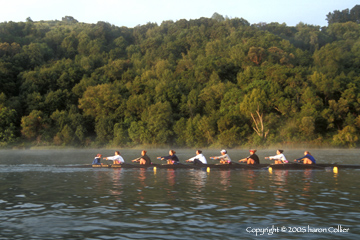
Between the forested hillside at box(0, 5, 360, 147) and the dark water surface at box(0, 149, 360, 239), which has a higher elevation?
the forested hillside at box(0, 5, 360, 147)

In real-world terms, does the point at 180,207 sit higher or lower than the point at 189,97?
lower

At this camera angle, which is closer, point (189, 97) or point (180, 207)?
point (180, 207)

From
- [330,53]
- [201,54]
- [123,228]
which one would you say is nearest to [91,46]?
[201,54]

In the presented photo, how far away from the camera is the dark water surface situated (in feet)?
32.9

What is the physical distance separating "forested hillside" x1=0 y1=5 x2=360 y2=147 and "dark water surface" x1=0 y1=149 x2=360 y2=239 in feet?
148

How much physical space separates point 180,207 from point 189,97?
2534 inches

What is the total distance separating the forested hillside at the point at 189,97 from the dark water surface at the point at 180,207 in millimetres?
45195

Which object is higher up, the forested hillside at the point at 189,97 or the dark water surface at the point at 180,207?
the forested hillside at the point at 189,97

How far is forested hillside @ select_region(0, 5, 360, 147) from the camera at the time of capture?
65438 millimetres

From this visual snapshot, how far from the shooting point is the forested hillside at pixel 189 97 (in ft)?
215

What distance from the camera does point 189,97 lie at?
252 ft

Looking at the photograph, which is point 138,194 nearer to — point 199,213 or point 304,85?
point 199,213

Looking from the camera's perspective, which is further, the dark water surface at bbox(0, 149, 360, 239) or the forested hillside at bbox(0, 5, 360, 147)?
the forested hillside at bbox(0, 5, 360, 147)

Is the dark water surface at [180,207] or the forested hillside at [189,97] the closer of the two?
the dark water surface at [180,207]
